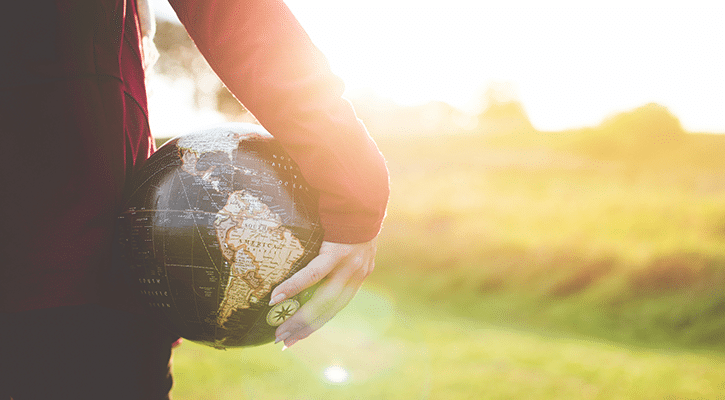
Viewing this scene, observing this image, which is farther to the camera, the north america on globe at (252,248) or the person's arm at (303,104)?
the north america on globe at (252,248)

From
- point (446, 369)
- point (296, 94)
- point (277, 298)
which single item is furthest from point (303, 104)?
point (446, 369)

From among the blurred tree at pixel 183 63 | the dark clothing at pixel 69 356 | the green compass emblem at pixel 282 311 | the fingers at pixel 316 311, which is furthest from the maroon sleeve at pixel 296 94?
the blurred tree at pixel 183 63

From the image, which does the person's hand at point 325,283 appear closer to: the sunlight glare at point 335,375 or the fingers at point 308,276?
the fingers at point 308,276

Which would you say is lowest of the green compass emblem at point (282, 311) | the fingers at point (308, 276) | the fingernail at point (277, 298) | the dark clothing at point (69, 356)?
the dark clothing at point (69, 356)

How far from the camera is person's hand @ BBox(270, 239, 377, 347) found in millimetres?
1595

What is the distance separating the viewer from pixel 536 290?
31.9 feet

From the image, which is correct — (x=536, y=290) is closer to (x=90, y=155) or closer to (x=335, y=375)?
(x=335, y=375)

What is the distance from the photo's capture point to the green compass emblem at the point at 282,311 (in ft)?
5.67

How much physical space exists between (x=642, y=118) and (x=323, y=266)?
18476mm

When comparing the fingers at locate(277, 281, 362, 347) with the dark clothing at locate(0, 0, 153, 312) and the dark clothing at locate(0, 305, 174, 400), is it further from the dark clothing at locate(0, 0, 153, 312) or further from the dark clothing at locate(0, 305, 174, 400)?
the dark clothing at locate(0, 0, 153, 312)

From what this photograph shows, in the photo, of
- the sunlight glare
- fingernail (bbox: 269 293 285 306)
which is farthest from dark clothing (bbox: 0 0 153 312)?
the sunlight glare

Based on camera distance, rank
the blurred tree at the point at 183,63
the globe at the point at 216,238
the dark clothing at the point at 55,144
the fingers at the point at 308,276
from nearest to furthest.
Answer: the dark clothing at the point at 55,144 < the fingers at the point at 308,276 < the globe at the point at 216,238 < the blurred tree at the point at 183,63

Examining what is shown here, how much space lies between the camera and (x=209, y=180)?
1776 mm

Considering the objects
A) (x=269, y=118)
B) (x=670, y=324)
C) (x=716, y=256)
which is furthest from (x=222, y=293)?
(x=716, y=256)
